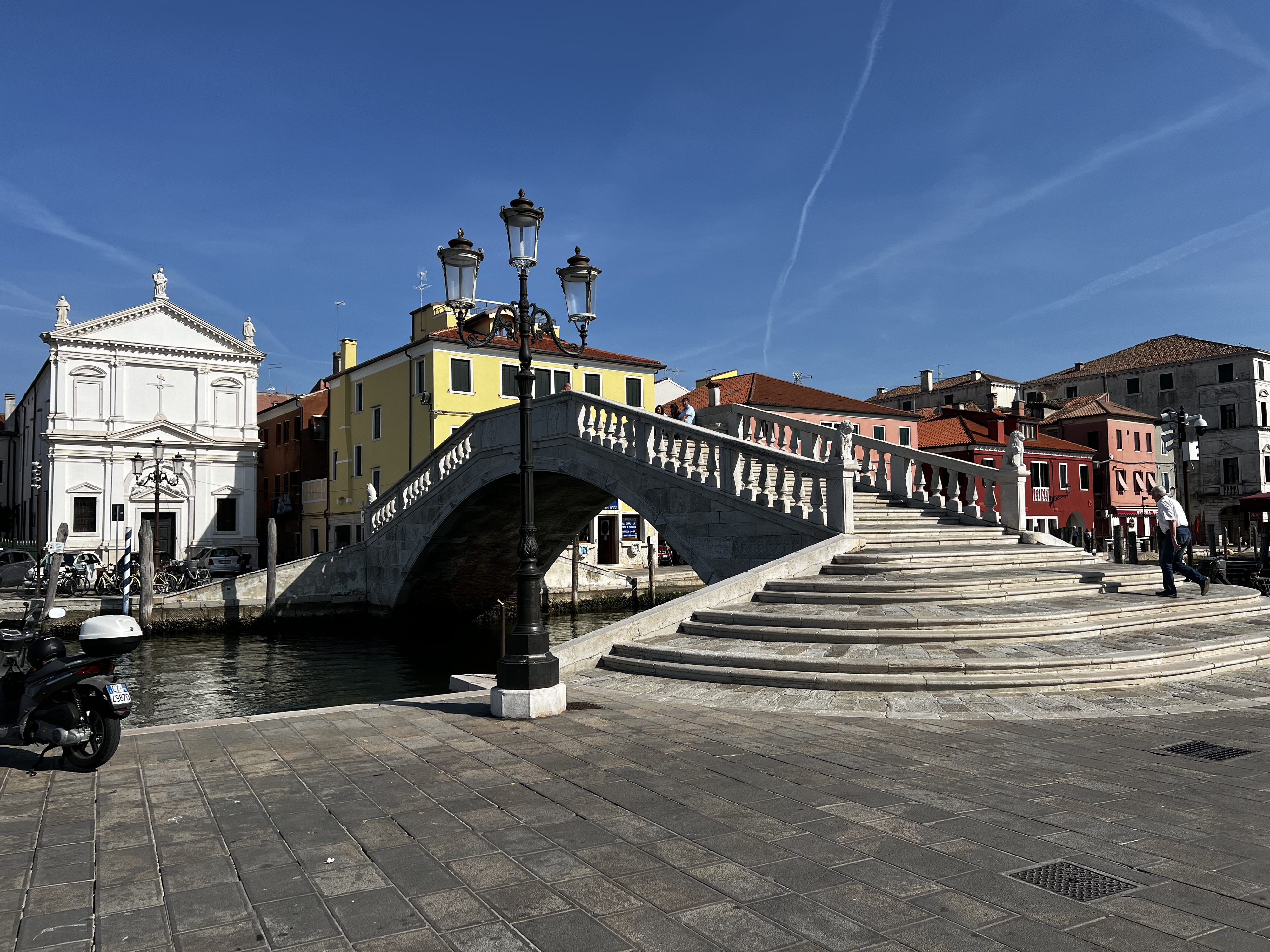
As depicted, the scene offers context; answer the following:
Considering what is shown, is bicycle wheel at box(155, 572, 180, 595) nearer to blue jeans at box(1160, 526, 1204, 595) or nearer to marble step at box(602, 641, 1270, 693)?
marble step at box(602, 641, 1270, 693)

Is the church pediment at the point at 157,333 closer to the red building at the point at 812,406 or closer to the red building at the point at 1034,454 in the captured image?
the red building at the point at 812,406

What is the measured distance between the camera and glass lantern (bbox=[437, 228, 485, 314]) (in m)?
8.69

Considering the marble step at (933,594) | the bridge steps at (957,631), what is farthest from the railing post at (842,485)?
the marble step at (933,594)

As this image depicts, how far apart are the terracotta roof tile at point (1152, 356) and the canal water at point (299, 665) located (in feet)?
164

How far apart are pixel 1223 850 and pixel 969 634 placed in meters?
4.97

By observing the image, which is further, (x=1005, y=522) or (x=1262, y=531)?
(x=1262, y=531)

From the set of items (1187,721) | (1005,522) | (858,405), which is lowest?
(1187,721)

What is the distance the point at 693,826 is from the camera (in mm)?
4301

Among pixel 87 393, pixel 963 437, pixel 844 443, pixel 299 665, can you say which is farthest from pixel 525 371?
pixel 963 437

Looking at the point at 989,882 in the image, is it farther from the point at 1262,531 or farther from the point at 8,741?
the point at 1262,531

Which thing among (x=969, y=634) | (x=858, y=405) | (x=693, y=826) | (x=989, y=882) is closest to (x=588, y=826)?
(x=693, y=826)

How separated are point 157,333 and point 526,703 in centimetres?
4187

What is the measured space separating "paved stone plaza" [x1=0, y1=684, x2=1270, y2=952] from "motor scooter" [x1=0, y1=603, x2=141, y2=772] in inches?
7.9

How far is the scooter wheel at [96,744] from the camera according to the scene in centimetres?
562
